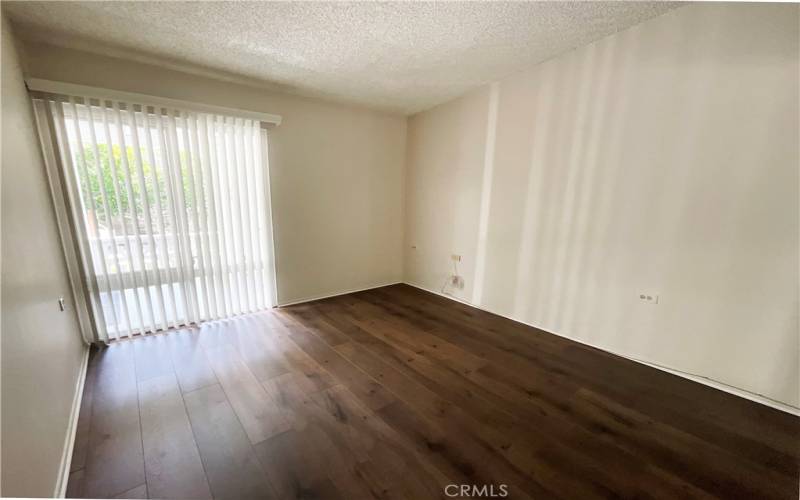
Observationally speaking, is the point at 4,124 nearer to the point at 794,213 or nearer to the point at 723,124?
the point at 723,124

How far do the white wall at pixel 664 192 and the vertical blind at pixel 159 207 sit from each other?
2.70m

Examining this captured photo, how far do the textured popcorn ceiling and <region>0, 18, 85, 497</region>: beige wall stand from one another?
1.69ft

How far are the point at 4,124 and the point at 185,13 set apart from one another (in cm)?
115

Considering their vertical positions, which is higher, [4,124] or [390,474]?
[4,124]

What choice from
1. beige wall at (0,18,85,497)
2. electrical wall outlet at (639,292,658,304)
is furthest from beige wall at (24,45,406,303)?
electrical wall outlet at (639,292,658,304)

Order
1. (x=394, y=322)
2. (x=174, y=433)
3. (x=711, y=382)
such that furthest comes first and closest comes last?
(x=394, y=322) → (x=711, y=382) → (x=174, y=433)

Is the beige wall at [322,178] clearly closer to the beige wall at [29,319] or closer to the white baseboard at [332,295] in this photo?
the white baseboard at [332,295]

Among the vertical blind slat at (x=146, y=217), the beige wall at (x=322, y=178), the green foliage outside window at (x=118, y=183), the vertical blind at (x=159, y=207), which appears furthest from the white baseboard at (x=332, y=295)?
the green foliage outside window at (x=118, y=183)

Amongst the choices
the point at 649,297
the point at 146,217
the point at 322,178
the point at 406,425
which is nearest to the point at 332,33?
the point at 322,178

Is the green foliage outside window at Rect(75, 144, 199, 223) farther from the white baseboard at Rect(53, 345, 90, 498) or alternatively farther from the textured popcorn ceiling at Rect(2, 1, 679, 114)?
the white baseboard at Rect(53, 345, 90, 498)

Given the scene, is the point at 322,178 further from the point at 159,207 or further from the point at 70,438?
the point at 70,438

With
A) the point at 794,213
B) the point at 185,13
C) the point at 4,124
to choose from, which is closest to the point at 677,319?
the point at 794,213

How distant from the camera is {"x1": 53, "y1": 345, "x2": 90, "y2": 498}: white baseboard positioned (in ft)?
4.17

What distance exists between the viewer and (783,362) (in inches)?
69.5
